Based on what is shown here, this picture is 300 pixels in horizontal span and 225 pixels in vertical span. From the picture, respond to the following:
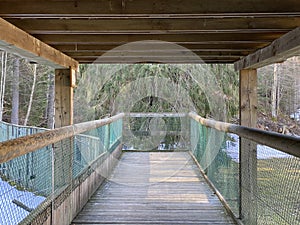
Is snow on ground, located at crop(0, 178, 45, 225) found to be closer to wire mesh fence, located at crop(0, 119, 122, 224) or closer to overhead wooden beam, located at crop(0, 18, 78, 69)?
wire mesh fence, located at crop(0, 119, 122, 224)

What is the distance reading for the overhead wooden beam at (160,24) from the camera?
274cm

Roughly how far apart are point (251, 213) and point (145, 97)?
19.7 feet

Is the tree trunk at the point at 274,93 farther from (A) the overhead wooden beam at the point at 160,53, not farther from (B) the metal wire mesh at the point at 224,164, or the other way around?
(A) the overhead wooden beam at the point at 160,53

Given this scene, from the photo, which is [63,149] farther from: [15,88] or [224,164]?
[15,88]

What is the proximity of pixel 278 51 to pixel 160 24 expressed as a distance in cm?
119

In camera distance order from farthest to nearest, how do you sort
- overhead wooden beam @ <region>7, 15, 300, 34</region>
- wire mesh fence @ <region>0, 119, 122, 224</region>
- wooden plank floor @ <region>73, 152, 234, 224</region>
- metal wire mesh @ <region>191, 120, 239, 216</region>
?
metal wire mesh @ <region>191, 120, 239, 216</region> < wooden plank floor @ <region>73, 152, 234, 224</region> < overhead wooden beam @ <region>7, 15, 300, 34</region> < wire mesh fence @ <region>0, 119, 122, 224</region>

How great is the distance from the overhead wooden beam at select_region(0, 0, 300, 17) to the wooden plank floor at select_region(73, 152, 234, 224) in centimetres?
213

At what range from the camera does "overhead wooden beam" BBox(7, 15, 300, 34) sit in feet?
8.98

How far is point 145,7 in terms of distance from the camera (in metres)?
2.35

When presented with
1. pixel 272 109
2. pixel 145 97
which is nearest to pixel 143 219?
pixel 145 97

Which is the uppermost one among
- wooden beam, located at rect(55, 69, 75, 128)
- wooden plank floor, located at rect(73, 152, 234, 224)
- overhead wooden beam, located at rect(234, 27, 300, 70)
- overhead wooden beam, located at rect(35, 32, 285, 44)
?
overhead wooden beam, located at rect(35, 32, 285, 44)

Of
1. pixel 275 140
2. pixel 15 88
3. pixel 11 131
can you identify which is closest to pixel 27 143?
pixel 275 140

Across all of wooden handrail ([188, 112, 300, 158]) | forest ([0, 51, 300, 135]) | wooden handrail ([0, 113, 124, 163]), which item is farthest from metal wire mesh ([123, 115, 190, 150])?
wooden handrail ([0, 113, 124, 163])

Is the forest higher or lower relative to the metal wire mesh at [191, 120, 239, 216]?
higher
